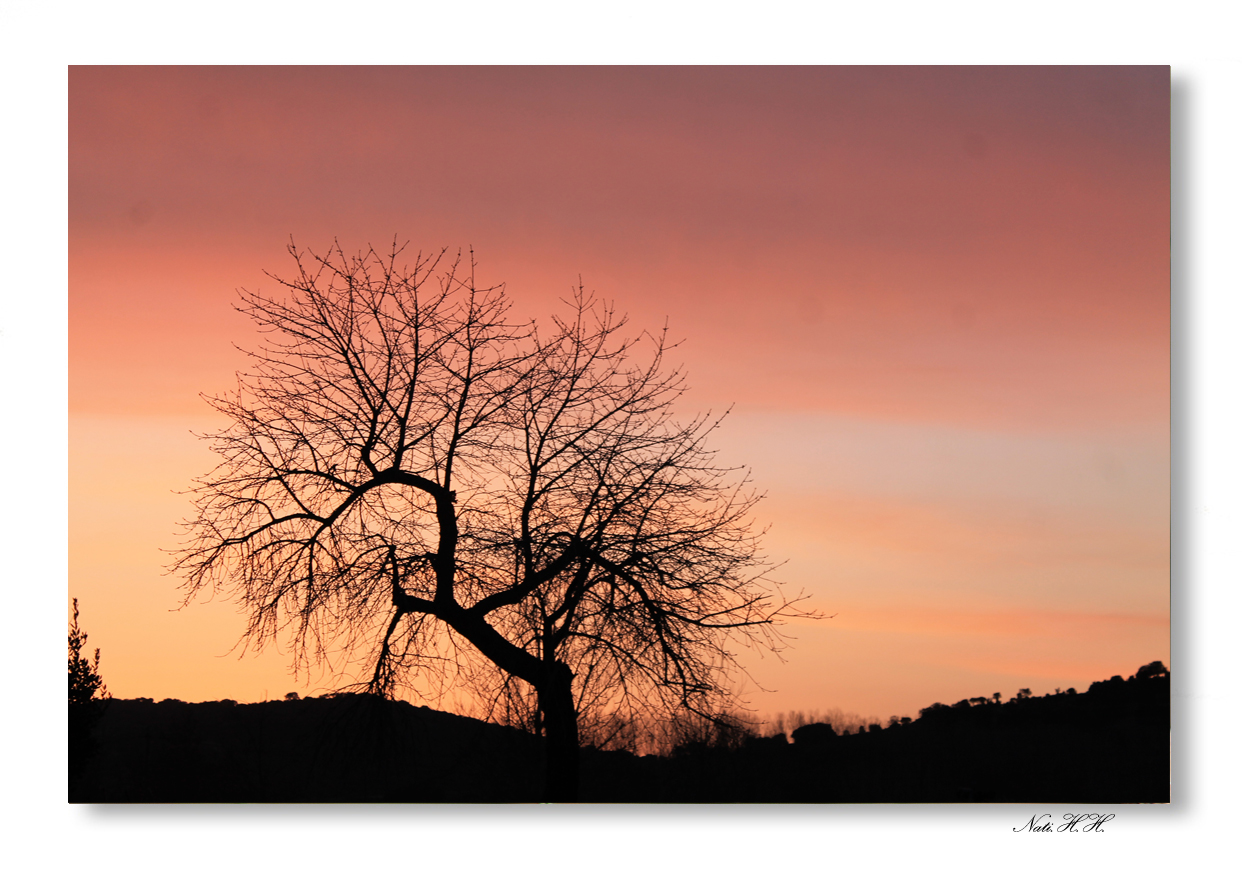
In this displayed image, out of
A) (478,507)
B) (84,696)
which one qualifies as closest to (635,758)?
(478,507)

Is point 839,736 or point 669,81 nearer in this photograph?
point 839,736

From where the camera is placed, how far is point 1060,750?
354 centimetres

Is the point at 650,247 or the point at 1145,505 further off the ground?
the point at 650,247

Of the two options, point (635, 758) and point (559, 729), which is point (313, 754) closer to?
point (559, 729)

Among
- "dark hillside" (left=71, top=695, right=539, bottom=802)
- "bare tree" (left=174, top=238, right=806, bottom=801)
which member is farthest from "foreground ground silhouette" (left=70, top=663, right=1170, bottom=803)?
"bare tree" (left=174, top=238, right=806, bottom=801)

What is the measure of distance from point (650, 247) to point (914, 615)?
1.56 m

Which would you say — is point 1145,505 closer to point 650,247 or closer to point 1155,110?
point 1155,110

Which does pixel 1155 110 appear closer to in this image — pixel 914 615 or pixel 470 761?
pixel 914 615

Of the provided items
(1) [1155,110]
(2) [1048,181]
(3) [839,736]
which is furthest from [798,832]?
(1) [1155,110]

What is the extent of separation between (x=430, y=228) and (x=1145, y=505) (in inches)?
105

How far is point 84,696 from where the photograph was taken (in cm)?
358

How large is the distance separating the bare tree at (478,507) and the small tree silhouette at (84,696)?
1.38ft
